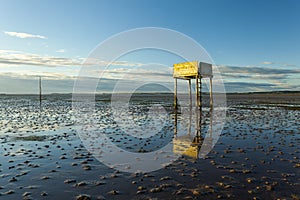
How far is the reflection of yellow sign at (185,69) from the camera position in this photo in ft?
102

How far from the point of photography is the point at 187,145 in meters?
13.3

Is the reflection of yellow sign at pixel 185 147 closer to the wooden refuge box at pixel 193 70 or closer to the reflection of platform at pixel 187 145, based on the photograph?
the reflection of platform at pixel 187 145

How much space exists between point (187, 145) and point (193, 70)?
1938 centimetres

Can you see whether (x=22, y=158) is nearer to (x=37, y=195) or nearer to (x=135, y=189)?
(x=37, y=195)

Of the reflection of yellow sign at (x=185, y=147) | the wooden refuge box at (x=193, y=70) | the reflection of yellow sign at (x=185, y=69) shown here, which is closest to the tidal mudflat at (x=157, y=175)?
the reflection of yellow sign at (x=185, y=147)

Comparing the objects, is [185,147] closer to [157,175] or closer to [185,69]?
[157,175]

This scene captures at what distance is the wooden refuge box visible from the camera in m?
30.8

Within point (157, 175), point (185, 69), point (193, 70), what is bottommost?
point (157, 175)

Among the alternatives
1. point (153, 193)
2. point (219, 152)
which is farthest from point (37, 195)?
point (219, 152)

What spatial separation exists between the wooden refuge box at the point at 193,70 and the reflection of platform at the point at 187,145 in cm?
1678

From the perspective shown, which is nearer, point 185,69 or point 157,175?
point 157,175

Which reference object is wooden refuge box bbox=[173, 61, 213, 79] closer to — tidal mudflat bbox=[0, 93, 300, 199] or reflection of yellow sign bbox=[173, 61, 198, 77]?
reflection of yellow sign bbox=[173, 61, 198, 77]

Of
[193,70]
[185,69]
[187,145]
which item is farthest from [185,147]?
[185,69]

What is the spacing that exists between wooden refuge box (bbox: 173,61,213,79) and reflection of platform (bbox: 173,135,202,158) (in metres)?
16.8
